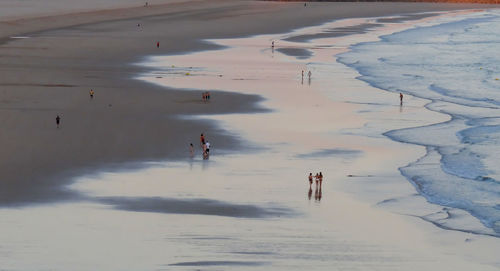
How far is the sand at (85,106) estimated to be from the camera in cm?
3356

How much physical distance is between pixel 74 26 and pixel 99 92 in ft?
194

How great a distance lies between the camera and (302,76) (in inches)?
2431

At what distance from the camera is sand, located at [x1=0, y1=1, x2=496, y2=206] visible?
3356cm

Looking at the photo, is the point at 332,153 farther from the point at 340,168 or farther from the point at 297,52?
the point at 297,52

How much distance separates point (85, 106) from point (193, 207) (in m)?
20.6

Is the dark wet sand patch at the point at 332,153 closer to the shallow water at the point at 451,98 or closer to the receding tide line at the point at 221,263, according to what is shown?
the shallow water at the point at 451,98

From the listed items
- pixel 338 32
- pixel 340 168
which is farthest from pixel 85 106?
pixel 338 32

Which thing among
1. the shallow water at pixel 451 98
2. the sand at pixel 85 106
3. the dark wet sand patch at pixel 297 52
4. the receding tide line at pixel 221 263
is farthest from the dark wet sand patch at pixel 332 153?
the dark wet sand patch at pixel 297 52

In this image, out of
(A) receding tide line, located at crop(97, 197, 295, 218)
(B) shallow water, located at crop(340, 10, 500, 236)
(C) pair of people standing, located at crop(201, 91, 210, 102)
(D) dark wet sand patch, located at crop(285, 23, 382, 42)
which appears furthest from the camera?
(D) dark wet sand patch, located at crop(285, 23, 382, 42)

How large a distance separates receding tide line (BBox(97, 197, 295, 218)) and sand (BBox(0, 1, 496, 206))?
1.85m

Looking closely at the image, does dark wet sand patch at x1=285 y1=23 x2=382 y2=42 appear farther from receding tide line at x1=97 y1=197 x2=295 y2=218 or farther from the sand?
receding tide line at x1=97 y1=197 x2=295 y2=218

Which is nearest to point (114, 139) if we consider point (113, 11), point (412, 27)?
point (412, 27)

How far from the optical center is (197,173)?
32.9 meters

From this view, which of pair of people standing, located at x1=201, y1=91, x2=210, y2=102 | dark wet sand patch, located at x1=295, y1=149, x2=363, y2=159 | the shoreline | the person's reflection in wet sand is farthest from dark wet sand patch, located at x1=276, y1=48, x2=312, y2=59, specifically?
the person's reflection in wet sand
